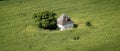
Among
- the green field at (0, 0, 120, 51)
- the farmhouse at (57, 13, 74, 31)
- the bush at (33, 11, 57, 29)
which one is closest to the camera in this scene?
the green field at (0, 0, 120, 51)

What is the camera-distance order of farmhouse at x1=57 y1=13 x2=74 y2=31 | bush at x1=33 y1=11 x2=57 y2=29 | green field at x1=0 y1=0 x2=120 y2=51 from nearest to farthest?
green field at x1=0 y1=0 x2=120 y2=51
bush at x1=33 y1=11 x2=57 y2=29
farmhouse at x1=57 y1=13 x2=74 y2=31

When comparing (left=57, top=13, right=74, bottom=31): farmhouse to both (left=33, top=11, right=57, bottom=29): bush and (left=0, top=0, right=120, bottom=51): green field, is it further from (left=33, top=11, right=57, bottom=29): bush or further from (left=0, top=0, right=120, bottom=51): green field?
(left=0, top=0, right=120, bottom=51): green field

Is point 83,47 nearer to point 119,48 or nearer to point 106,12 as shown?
point 119,48

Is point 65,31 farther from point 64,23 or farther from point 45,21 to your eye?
point 45,21

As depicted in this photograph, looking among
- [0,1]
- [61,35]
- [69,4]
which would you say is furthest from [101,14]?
[0,1]

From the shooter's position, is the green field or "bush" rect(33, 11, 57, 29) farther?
"bush" rect(33, 11, 57, 29)

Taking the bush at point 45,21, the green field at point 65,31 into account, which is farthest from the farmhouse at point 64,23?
the green field at point 65,31

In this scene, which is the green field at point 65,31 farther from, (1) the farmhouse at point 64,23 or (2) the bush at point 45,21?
(1) the farmhouse at point 64,23

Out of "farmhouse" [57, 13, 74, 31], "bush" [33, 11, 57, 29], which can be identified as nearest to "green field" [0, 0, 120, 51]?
"bush" [33, 11, 57, 29]
